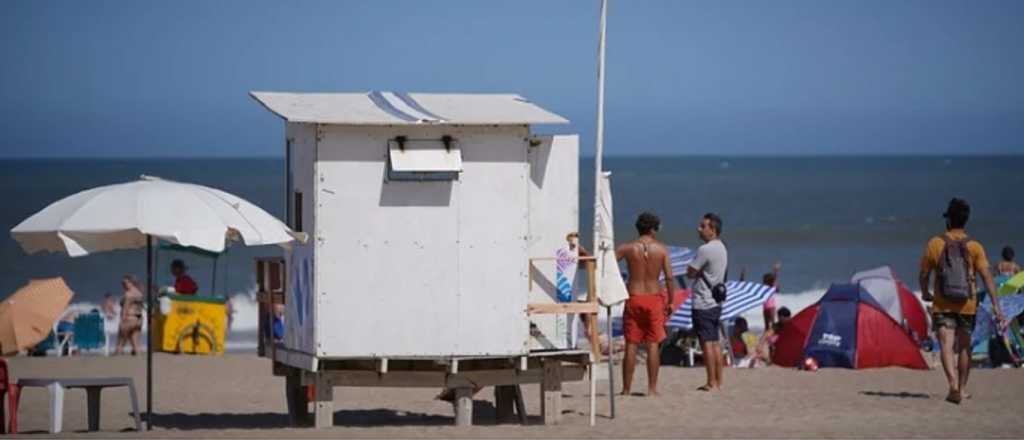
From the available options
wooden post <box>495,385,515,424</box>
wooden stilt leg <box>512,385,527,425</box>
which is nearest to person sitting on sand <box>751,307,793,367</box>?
wooden post <box>495,385,515,424</box>

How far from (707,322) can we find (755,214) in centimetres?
5697

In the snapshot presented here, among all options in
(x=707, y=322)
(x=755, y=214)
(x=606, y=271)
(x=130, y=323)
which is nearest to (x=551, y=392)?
(x=606, y=271)

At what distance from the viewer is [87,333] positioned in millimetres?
20859

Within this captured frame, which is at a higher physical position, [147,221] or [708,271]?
[147,221]

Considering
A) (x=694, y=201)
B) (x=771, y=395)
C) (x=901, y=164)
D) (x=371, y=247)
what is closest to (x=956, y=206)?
(x=771, y=395)

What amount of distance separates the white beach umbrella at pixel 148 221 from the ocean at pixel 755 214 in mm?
13343

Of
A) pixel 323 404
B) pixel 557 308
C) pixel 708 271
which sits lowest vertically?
pixel 323 404

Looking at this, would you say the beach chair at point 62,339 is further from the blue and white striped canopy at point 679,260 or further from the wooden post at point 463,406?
the wooden post at point 463,406

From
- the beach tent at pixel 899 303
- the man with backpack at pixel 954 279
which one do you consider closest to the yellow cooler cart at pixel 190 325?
the beach tent at pixel 899 303

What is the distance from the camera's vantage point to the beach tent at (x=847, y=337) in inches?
672

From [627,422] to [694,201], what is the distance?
6903 centimetres

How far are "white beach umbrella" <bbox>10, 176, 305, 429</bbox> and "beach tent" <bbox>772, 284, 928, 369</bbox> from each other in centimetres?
785

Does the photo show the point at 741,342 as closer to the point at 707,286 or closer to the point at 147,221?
the point at 707,286

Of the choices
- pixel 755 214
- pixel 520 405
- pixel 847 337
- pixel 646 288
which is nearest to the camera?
pixel 520 405
